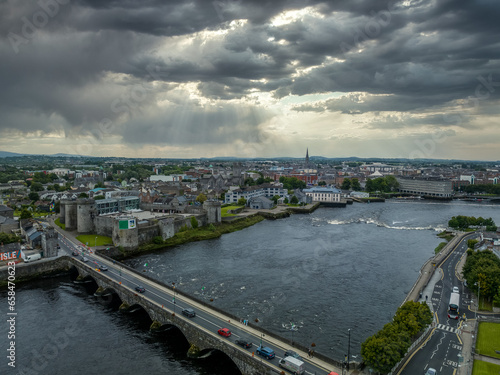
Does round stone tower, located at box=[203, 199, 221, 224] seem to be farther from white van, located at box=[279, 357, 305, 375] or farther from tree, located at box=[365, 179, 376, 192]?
tree, located at box=[365, 179, 376, 192]

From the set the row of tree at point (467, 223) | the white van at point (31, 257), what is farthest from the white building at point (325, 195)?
the white van at point (31, 257)

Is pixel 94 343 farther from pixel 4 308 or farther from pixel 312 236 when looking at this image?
pixel 312 236

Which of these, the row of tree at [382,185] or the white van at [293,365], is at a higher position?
the row of tree at [382,185]

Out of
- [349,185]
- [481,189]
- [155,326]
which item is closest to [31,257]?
[155,326]

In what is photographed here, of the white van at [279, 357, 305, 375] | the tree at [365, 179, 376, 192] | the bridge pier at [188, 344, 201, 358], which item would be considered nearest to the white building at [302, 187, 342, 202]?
the tree at [365, 179, 376, 192]

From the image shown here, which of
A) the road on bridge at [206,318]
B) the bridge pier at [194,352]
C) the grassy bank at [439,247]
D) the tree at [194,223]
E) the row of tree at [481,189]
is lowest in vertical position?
the bridge pier at [194,352]

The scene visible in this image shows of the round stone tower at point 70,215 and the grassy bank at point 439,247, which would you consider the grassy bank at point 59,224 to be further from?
the grassy bank at point 439,247
